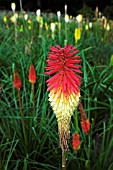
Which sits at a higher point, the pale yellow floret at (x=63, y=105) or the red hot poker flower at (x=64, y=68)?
the red hot poker flower at (x=64, y=68)

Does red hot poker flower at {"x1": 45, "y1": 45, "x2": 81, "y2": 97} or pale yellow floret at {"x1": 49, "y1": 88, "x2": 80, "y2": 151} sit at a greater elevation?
red hot poker flower at {"x1": 45, "y1": 45, "x2": 81, "y2": 97}

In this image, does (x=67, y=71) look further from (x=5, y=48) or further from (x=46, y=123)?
(x=5, y=48)

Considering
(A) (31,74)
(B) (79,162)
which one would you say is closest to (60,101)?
(A) (31,74)

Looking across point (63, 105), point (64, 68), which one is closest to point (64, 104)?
point (63, 105)

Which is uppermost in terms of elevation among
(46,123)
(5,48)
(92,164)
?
(5,48)

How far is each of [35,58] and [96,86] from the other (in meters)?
0.88

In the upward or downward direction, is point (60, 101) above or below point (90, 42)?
below

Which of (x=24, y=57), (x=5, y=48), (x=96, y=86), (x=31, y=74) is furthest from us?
(x=5, y=48)

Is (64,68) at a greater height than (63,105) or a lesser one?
greater

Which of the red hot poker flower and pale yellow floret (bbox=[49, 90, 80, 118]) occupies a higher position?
the red hot poker flower

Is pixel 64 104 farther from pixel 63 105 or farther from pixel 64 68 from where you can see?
pixel 64 68

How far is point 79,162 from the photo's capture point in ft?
7.57

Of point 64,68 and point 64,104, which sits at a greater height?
point 64,68

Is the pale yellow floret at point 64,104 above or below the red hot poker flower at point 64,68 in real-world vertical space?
below
